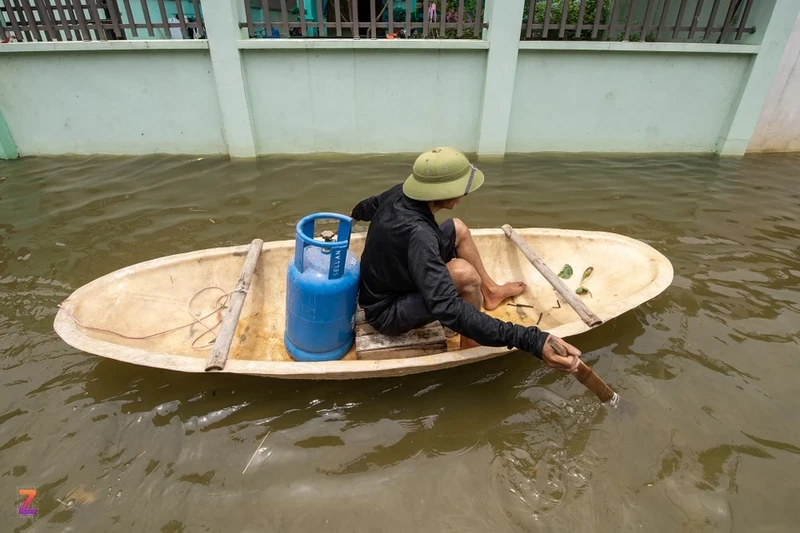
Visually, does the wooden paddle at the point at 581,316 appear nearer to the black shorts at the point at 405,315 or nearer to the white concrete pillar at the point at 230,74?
the black shorts at the point at 405,315

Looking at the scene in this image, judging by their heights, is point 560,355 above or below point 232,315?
above

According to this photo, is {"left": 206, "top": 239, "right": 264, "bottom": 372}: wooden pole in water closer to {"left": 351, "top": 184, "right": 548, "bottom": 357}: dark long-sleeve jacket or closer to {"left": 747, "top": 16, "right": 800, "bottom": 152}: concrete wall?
{"left": 351, "top": 184, "right": 548, "bottom": 357}: dark long-sleeve jacket

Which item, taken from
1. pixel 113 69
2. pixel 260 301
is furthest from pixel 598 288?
pixel 113 69

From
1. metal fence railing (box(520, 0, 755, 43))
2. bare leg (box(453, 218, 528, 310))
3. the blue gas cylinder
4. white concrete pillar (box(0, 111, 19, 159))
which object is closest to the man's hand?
bare leg (box(453, 218, 528, 310))

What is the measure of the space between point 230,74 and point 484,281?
5200 mm

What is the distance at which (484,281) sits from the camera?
3.58m

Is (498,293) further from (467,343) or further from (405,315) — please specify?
(405,315)

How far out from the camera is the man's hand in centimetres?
229

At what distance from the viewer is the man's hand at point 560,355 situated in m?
2.29

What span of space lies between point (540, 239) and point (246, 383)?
2.80 meters

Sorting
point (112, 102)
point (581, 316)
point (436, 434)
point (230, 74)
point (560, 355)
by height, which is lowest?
point (436, 434)

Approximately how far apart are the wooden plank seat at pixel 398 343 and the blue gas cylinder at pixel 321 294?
152mm

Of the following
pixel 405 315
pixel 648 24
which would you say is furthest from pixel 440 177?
pixel 648 24

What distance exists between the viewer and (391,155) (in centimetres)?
730
